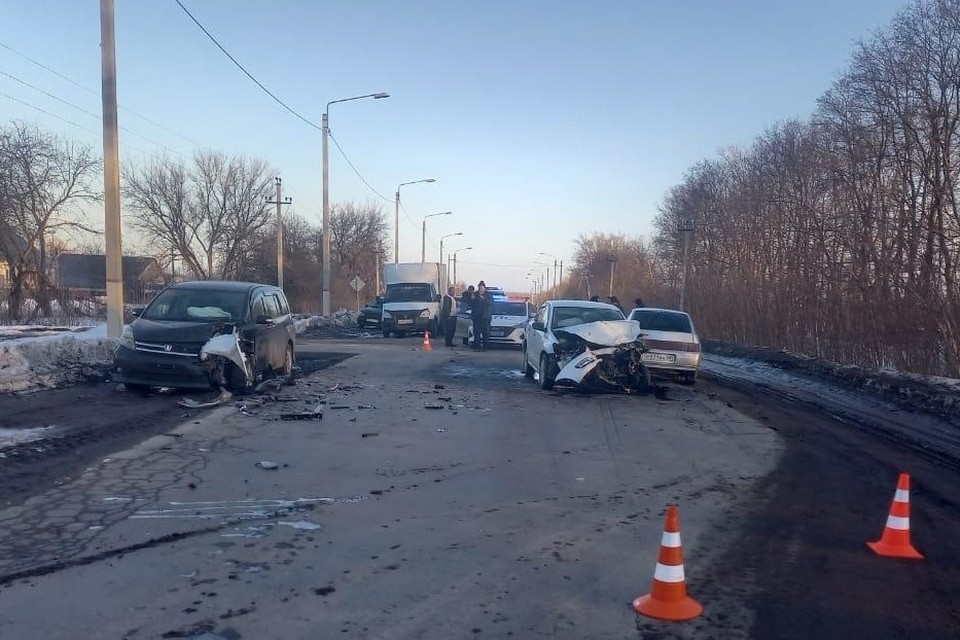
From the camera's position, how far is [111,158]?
15508 mm

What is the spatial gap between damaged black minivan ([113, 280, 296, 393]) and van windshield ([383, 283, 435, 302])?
63.9 feet

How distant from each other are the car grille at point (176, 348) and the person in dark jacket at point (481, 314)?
13.2 meters

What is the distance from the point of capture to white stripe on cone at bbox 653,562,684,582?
459 cm

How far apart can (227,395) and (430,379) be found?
4.93 m

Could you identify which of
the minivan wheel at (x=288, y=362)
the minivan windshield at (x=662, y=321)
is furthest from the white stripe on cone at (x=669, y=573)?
the minivan windshield at (x=662, y=321)

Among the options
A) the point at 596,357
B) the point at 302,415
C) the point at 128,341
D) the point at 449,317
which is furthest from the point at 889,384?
the point at 128,341

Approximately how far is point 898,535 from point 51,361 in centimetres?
1279

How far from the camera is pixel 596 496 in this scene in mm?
7371

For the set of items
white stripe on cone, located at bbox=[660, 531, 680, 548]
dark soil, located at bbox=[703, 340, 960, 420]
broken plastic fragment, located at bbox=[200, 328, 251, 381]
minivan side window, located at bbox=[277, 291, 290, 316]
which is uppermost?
minivan side window, located at bbox=[277, 291, 290, 316]

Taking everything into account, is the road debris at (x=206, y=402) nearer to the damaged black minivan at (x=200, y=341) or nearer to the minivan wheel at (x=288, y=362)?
the damaged black minivan at (x=200, y=341)

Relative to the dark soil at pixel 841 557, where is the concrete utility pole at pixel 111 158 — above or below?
above

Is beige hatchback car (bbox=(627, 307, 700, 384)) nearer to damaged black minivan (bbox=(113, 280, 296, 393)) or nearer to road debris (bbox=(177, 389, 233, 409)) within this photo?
damaged black minivan (bbox=(113, 280, 296, 393))

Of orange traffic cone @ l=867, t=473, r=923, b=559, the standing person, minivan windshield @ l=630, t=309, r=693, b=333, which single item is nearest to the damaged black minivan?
minivan windshield @ l=630, t=309, r=693, b=333

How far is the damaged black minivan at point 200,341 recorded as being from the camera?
1191 cm
